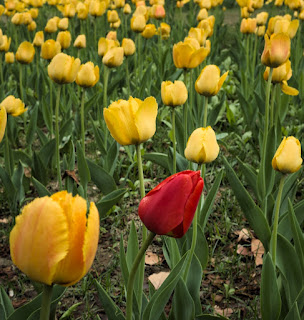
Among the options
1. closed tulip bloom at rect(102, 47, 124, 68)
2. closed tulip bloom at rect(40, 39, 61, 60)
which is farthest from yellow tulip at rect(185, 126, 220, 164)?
closed tulip bloom at rect(40, 39, 61, 60)

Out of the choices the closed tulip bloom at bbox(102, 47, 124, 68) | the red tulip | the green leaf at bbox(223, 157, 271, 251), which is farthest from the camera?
the closed tulip bloom at bbox(102, 47, 124, 68)

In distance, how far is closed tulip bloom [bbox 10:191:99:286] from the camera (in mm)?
706

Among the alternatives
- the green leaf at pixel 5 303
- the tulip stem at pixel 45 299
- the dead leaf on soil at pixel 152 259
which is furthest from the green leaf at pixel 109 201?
the tulip stem at pixel 45 299

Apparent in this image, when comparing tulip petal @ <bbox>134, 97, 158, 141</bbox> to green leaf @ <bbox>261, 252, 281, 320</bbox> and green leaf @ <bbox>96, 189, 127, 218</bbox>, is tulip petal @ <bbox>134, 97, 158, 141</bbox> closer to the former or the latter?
green leaf @ <bbox>261, 252, 281, 320</bbox>

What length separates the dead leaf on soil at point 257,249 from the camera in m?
1.99

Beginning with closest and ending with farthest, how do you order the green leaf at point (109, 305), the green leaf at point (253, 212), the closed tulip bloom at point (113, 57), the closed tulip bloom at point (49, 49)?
the green leaf at point (109, 305), the green leaf at point (253, 212), the closed tulip bloom at point (113, 57), the closed tulip bloom at point (49, 49)

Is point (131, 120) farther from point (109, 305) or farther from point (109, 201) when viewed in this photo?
point (109, 201)

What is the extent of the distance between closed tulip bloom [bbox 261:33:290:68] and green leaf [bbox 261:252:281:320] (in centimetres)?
81

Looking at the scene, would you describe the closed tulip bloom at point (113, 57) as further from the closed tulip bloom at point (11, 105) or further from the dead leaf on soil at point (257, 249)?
the dead leaf on soil at point (257, 249)

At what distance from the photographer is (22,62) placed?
9.50ft

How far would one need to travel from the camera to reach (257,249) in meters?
1.94

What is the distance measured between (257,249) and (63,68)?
105 cm

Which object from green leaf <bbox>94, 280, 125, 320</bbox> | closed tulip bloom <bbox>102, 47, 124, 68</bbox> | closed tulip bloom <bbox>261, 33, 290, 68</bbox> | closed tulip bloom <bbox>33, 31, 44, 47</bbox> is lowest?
green leaf <bbox>94, 280, 125, 320</bbox>

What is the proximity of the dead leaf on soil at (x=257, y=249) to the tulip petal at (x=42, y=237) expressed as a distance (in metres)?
1.37
